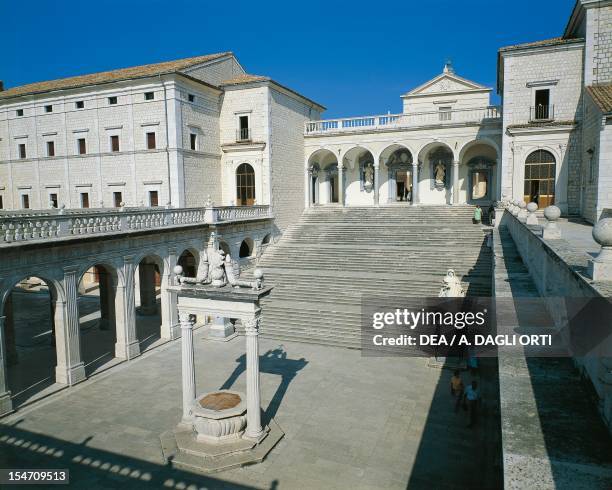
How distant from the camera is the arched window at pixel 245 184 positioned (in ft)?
105

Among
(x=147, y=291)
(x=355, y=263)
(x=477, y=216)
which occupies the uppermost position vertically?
(x=477, y=216)

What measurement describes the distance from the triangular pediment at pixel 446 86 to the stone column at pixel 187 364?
3144 centimetres

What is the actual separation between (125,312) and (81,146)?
1692 centimetres

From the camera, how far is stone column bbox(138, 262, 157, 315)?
25.7 m

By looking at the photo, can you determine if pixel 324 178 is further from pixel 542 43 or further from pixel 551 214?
pixel 551 214

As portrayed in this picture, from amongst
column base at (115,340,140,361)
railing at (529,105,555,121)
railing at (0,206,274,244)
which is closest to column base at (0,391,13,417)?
railing at (0,206,274,244)

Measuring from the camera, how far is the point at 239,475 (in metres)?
10.4

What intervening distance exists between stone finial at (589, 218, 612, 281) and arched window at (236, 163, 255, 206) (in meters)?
27.7

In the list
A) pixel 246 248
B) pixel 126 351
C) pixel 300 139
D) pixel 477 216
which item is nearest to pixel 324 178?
pixel 300 139

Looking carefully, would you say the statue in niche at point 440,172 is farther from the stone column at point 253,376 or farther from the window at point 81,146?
the stone column at point 253,376

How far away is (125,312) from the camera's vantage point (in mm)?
18641

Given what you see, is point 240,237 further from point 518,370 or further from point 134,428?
point 518,370

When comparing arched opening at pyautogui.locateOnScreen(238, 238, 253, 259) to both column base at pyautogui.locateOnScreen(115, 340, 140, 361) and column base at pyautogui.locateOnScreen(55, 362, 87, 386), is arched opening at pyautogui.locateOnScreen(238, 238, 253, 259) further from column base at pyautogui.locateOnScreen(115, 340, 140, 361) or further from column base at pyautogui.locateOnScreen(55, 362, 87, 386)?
column base at pyautogui.locateOnScreen(55, 362, 87, 386)

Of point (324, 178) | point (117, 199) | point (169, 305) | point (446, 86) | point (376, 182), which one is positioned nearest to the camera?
point (169, 305)
